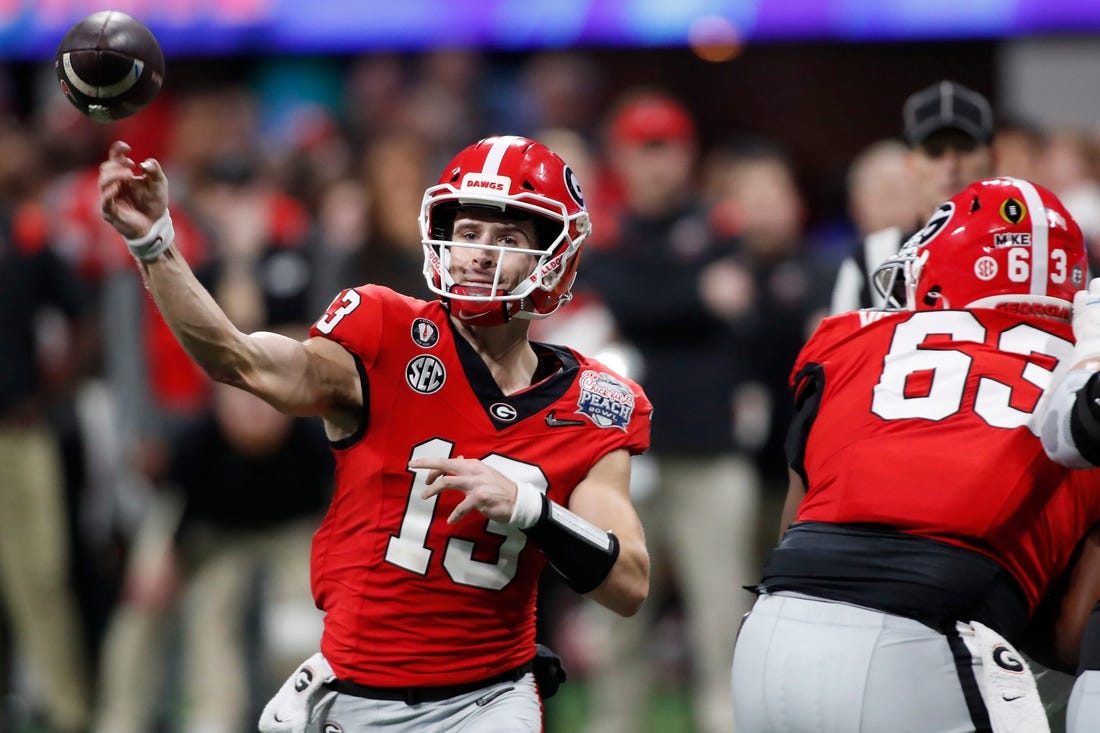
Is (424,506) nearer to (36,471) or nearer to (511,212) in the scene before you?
(511,212)

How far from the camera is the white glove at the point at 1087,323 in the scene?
359 centimetres

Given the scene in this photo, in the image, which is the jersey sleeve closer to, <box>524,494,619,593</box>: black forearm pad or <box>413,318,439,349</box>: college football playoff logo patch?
<box>413,318,439,349</box>: college football playoff logo patch

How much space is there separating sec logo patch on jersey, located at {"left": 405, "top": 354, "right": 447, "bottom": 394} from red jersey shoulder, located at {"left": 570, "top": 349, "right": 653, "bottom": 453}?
343mm

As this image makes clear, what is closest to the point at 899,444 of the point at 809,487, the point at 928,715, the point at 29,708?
the point at 809,487

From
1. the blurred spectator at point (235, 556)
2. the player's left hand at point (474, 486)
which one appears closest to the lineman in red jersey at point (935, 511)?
the player's left hand at point (474, 486)

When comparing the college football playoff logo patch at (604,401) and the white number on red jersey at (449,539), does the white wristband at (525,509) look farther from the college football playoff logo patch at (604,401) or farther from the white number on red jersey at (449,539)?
the college football playoff logo patch at (604,401)

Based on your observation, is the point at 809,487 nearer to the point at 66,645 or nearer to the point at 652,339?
the point at 652,339

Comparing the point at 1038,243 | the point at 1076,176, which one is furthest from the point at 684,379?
the point at 1038,243

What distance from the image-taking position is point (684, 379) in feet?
24.4

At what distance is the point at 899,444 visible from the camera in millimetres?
3654

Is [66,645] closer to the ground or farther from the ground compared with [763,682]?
closer to the ground

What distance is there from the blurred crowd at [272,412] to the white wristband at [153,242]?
3753 mm

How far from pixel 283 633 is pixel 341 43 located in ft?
20.0

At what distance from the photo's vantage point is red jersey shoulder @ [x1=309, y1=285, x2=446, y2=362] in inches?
152
